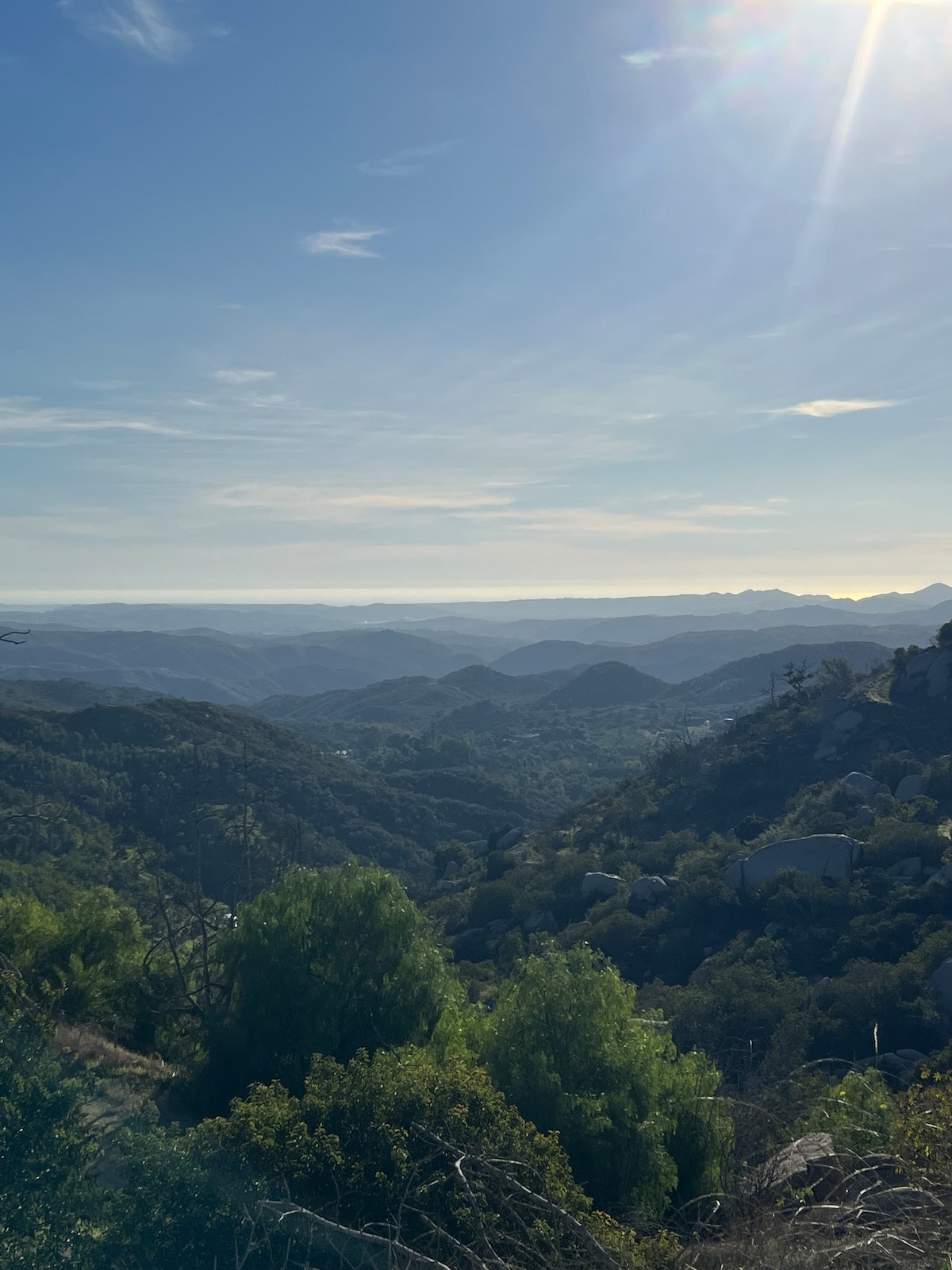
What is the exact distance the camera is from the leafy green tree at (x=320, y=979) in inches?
790

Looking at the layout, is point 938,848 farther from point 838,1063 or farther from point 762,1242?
point 762,1242

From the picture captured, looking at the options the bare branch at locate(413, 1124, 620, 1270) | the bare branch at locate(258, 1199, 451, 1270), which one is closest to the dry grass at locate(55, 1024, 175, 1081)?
the bare branch at locate(258, 1199, 451, 1270)

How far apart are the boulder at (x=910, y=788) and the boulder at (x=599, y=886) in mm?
17374

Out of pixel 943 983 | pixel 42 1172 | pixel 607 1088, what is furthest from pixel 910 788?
pixel 42 1172

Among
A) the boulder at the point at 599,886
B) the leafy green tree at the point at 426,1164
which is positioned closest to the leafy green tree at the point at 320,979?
the leafy green tree at the point at 426,1164

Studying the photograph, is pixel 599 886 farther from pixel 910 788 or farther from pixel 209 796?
pixel 209 796

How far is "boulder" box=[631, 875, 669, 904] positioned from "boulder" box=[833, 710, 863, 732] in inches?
909

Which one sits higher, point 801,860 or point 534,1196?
point 534,1196

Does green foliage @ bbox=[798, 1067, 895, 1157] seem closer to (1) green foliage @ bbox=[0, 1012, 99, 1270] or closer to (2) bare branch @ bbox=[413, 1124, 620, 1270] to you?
(2) bare branch @ bbox=[413, 1124, 620, 1270]

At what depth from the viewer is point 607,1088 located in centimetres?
1719

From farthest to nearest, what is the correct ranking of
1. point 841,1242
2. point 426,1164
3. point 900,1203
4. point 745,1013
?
1. point 745,1013
2. point 426,1164
3. point 900,1203
4. point 841,1242

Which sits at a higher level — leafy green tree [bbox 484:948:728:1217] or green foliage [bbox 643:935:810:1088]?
leafy green tree [bbox 484:948:728:1217]

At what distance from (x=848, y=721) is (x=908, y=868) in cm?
2484

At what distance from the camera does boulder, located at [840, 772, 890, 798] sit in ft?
169
